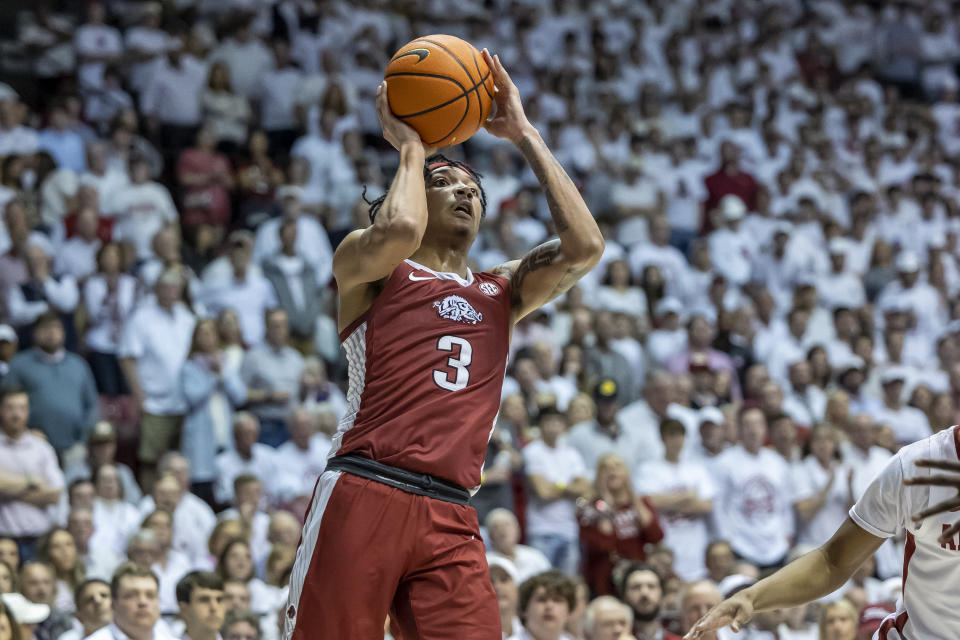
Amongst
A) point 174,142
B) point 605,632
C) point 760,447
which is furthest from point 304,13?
point 605,632

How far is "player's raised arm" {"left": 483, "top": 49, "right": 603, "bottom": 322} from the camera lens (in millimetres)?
4863

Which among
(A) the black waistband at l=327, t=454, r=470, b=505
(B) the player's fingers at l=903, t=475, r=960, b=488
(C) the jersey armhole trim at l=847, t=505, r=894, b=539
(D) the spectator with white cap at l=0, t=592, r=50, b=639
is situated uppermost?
(B) the player's fingers at l=903, t=475, r=960, b=488

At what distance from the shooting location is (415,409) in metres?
4.53

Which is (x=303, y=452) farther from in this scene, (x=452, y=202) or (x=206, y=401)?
(x=452, y=202)

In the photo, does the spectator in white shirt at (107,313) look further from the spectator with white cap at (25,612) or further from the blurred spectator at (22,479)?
the spectator with white cap at (25,612)

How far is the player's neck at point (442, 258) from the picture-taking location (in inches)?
194

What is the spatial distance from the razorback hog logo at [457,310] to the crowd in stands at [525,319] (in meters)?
3.35

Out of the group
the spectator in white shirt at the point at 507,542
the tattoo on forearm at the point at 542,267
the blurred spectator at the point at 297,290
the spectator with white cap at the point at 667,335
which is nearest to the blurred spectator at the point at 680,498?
the spectator in white shirt at the point at 507,542

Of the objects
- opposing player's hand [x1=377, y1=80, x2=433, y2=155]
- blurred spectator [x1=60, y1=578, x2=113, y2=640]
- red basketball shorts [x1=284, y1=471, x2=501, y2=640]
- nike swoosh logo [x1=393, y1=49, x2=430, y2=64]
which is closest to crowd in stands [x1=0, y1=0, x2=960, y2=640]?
blurred spectator [x1=60, y1=578, x2=113, y2=640]

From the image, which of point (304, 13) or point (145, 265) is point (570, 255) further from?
point (304, 13)

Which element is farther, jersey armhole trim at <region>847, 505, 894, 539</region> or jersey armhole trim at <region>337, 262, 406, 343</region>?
jersey armhole trim at <region>337, 262, 406, 343</region>

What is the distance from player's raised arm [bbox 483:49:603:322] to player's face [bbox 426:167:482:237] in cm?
25

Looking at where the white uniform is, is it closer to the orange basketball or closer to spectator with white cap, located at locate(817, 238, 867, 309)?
the orange basketball

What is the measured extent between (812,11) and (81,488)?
1546 centimetres
